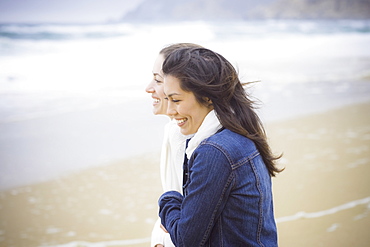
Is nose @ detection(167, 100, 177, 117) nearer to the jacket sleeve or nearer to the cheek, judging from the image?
the jacket sleeve

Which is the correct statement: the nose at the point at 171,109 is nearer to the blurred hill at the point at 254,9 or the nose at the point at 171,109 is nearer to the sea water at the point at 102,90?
the sea water at the point at 102,90

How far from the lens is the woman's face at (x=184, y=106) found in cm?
188

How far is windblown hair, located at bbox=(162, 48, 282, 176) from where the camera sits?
181cm

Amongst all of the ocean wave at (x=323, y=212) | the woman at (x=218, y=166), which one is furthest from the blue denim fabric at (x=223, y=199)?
the ocean wave at (x=323, y=212)

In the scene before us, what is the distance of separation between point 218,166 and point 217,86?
0.35 meters

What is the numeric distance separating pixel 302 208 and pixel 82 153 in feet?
9.31

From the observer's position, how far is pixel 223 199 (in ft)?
5.43

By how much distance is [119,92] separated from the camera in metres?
8.92

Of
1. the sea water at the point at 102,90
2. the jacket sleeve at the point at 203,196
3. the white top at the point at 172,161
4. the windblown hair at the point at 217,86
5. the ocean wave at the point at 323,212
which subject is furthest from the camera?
the sea water at the point at 102,90

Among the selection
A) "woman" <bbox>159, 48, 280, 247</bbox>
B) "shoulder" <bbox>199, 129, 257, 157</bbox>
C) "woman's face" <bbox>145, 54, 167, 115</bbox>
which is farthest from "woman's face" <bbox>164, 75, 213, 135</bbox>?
"woman's face" <bbox>145, 54, 167, 115</bbox>

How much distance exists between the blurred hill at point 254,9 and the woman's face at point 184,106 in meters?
34.7

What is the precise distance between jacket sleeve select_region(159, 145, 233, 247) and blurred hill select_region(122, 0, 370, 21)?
35.1 metres

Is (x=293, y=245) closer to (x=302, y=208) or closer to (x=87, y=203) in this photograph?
(x=302, y=208)

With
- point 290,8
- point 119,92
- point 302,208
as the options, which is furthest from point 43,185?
point 290,8
